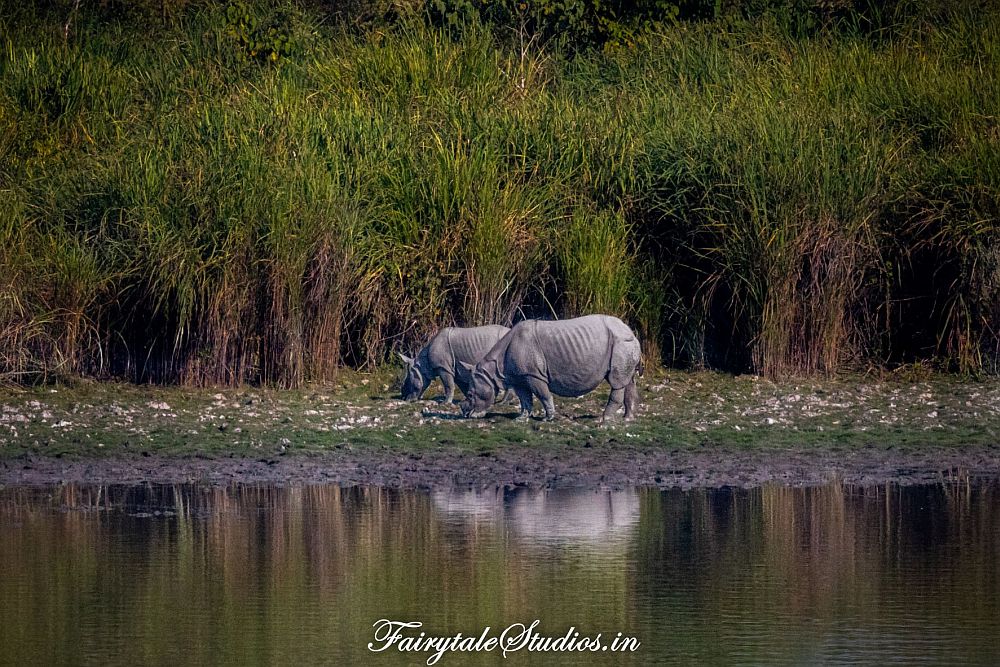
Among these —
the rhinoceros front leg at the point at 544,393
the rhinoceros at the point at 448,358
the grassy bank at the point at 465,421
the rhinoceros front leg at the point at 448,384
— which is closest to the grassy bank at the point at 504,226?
the grassy bank at the point at 465,421

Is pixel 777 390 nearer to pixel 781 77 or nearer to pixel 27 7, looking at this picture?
pixel 781 77

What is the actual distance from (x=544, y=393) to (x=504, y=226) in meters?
2.01

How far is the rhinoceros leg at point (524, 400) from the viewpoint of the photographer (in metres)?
10.9

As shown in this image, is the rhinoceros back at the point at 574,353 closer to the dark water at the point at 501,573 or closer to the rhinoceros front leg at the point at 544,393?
the rhinoceros front leg at the point at 544,393

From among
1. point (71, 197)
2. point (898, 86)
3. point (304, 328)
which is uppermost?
point (898, 86)

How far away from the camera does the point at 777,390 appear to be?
11.8 m

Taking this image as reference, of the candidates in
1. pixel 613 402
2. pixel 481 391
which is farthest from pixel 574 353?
pixel 481 391

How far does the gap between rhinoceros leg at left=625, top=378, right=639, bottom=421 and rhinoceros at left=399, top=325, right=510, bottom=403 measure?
3.65ft

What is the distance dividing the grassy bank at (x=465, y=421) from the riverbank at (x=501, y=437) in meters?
0.02

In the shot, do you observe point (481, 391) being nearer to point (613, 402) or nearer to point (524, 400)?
point (524, 400)

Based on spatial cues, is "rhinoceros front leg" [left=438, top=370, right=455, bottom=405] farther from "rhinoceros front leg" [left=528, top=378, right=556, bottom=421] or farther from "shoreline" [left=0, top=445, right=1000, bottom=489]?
"shoreline" [left=0, top=445, right=1000, bottom=489]

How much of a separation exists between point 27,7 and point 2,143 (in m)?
4.42

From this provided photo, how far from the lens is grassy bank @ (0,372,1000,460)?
10.1m

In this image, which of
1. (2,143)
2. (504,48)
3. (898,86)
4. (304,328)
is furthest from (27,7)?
(898,86)
